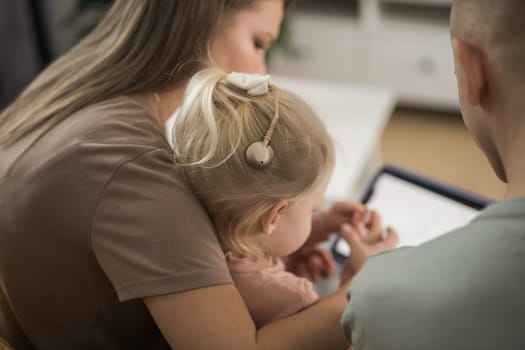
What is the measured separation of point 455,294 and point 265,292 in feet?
1.28

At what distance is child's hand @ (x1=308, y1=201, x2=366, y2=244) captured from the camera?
1.11m

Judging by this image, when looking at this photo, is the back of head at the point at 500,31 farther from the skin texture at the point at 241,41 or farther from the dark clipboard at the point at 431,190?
the dark clipboard at the point at 431,190

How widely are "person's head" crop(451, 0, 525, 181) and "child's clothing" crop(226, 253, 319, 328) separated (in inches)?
14.0

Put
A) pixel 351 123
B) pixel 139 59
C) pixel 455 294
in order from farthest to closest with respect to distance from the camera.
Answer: pixel 351 123 → pixel 139 59 → pixel 455 294

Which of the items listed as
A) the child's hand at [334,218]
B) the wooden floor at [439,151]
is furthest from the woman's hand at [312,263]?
the wooden floor at [439,151]

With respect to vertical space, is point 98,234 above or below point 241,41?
below

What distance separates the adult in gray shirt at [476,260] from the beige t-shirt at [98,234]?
0.77 feet

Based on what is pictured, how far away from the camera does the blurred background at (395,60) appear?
2.35m

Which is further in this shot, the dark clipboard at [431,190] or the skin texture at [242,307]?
the dark clipboard at [431,190]

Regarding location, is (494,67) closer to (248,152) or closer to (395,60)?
(248,152)

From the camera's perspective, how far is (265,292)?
94cm

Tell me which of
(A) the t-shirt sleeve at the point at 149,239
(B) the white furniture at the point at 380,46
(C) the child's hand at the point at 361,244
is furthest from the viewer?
(B) the white furniture at the point at 380,46

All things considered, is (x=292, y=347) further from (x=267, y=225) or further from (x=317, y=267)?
(x=317, y=267)

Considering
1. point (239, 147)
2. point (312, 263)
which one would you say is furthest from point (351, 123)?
point (239, 147)
